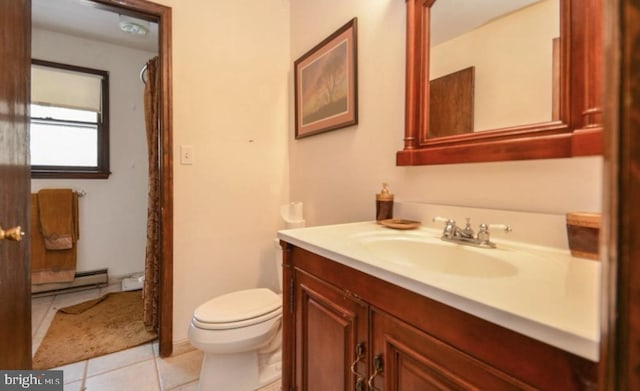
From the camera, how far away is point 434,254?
0.91 meters

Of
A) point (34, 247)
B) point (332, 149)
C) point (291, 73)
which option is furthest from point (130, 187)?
point (332, 149)

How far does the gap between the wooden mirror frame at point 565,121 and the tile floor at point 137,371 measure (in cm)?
140

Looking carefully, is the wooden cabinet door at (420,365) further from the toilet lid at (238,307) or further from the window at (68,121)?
the window at (68,121)

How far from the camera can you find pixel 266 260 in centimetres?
200

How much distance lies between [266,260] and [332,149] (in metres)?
0.93

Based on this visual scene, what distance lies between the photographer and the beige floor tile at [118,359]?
153 cm

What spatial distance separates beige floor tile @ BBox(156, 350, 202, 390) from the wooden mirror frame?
158cm

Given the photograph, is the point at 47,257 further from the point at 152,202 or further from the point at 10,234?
the point at 10,234

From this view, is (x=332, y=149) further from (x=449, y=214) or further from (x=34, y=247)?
(x=34, y=247)

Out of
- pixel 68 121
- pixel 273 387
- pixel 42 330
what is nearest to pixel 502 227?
pixel 273 387

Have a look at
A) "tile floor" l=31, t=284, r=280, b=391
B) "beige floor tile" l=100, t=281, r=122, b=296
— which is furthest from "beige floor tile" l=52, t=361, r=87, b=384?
Answer: "beige floor tile" l=100, t=281, r=122, b=296

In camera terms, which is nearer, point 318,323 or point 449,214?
point 318,323

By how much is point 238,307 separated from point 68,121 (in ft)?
8.50

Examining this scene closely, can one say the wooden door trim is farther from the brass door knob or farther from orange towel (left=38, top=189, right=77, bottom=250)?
orange towel (left=38, top=189, right=77, bottom=250)
